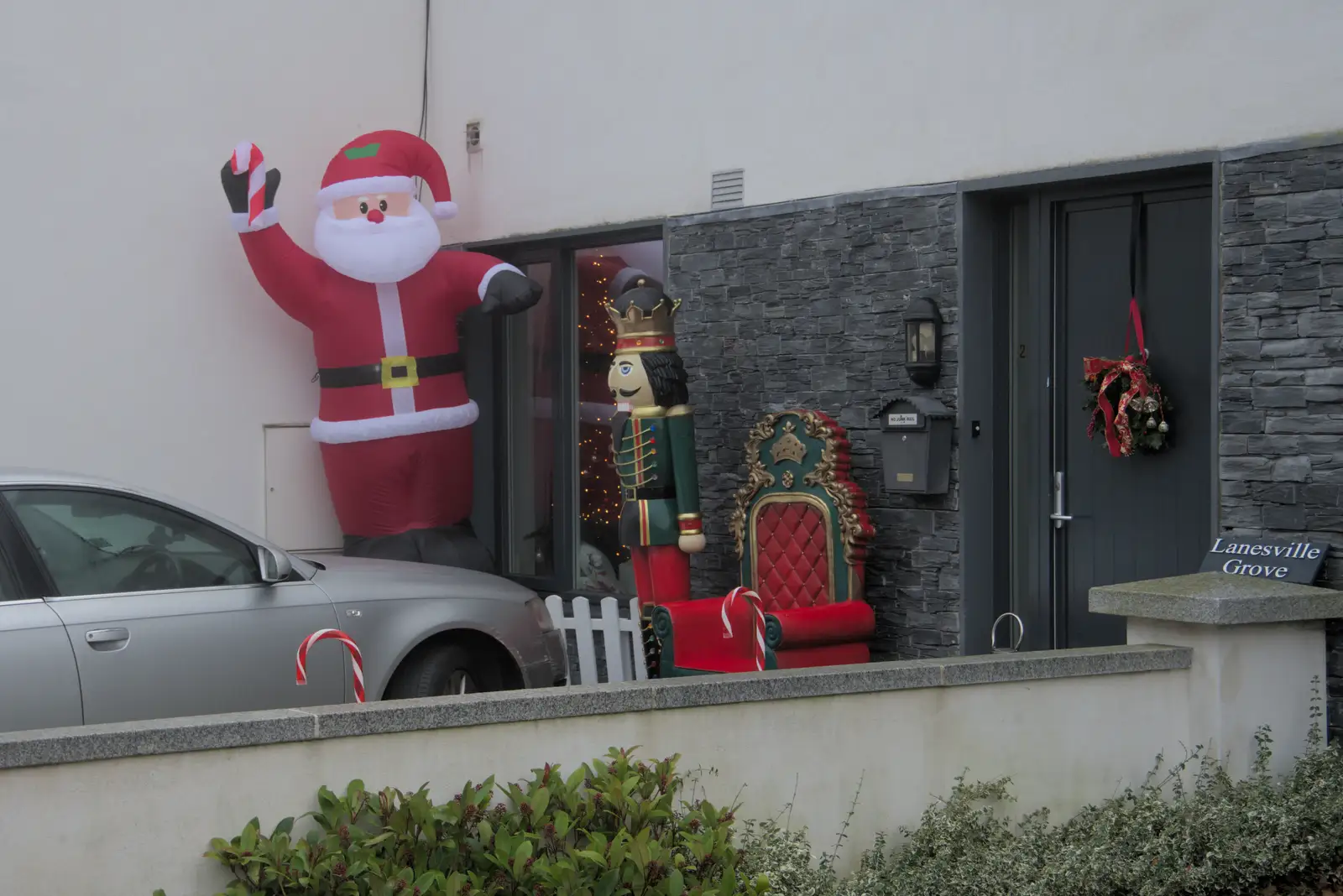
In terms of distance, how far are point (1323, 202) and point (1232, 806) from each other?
2.62m

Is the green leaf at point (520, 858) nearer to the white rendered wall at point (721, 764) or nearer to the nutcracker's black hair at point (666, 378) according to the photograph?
the white rendered wall at point (721, 764)

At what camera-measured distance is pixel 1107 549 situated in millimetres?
7621

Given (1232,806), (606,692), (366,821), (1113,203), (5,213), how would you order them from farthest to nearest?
1. (5,213)
2. (1113,203)
3. (1232,806)
4. (606,692)
5. (366,821)

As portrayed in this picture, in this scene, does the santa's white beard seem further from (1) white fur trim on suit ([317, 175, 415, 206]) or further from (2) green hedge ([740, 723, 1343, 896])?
(2) green hedge ([740, 723, 1343, 896])

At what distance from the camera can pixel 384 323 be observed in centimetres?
945

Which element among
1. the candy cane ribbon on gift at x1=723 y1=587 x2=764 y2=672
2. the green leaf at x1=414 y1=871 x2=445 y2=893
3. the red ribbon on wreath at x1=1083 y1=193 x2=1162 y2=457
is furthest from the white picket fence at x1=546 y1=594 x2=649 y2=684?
the green leaf at x1=414 y1=871 x2=445 y2=893

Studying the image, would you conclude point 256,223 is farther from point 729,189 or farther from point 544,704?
point 544,704

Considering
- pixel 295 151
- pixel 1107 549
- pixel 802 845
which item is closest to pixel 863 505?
pixel 1107 549

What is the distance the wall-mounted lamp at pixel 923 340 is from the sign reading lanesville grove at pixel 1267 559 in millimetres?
1724

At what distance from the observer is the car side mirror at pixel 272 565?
6289 mm

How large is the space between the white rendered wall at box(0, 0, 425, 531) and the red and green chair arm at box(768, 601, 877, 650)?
4.11 metres

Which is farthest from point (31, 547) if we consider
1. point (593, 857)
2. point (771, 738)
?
point (771, 738)

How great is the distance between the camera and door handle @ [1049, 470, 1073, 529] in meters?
7.77

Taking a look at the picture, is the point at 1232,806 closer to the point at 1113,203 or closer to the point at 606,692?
the point at 606,692
